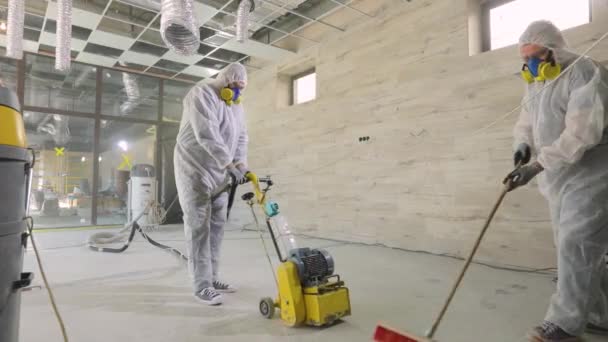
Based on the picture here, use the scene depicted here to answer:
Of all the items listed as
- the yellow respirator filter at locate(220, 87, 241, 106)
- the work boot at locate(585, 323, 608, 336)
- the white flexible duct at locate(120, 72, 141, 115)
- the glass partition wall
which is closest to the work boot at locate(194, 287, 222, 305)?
the yellow respirator filter at locate(220, 87, 241, 106)

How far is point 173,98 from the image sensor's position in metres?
6.98

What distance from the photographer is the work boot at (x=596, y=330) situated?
61.1 inches

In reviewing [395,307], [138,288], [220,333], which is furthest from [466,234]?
[138,288]

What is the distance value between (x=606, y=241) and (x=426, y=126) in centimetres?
220

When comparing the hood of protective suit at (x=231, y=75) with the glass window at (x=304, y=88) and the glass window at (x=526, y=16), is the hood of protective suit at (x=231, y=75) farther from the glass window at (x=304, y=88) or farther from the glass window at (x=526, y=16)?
the glass window at (x=304, y=88)

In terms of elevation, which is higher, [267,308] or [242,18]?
[242,18]

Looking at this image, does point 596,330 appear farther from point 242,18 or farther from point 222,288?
point 242,18

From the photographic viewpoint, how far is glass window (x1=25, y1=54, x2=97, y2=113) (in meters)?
5.62

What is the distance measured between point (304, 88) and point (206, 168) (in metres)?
3.65

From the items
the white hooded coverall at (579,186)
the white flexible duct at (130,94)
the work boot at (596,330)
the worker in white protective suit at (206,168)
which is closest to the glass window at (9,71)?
the white flexible duct at (130,94)

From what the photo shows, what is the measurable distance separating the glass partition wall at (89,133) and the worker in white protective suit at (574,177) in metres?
6.39

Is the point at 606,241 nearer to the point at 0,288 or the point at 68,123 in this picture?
the point at 0,288

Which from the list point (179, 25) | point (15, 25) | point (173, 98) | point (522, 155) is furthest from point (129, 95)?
point (522, 155)

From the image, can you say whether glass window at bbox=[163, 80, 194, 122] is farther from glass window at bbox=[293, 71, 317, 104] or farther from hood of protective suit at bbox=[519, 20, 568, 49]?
hood of protective suit at bbox=[519, 20, 568, 49]
